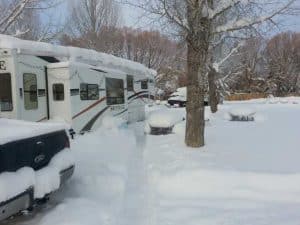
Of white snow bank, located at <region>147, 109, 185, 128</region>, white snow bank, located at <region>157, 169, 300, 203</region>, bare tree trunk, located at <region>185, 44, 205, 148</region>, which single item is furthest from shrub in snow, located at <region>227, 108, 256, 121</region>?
white snow bank, located at <region>157, 169, 300, 203</region>

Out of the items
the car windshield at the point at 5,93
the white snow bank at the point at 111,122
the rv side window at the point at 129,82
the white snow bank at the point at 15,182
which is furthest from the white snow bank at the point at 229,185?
the rv side window at the point at 129,82

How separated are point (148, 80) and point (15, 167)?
767 inches

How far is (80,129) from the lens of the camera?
15547 mm

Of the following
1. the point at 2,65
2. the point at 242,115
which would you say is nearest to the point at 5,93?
the point at 2,65

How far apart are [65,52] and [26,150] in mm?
10406

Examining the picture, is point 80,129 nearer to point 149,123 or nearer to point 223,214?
point 149,123

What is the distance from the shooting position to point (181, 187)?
7535 millimetres

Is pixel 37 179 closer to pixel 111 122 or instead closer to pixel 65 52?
pixel 65 52

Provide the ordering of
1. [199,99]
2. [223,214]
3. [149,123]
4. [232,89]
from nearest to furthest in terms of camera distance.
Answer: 1. [223,214]
2. [199,99]
3. [149,123]
4. [232,89]

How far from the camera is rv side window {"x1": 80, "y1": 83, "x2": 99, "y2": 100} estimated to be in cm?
1580

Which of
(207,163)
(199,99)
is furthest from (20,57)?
(207,163)

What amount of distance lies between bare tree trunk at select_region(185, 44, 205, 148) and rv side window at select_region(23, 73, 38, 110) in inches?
199

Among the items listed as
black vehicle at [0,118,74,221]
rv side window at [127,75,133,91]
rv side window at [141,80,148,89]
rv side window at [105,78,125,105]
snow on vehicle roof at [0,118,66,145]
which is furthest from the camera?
rv side window at [141,80,148,89]

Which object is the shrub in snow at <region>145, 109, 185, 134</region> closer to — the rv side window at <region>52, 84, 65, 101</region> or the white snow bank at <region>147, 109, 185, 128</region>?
the white snow bank at <region>147, 109, 185, 128</region>
